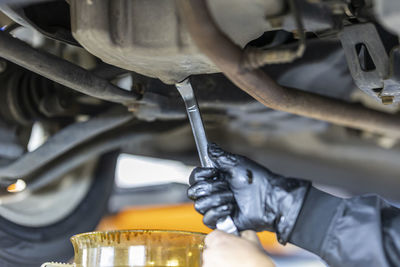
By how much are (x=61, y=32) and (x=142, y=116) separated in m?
0.26

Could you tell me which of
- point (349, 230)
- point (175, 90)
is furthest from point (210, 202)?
point (175, 90)

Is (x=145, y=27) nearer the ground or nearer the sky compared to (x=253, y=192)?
nearer the sky

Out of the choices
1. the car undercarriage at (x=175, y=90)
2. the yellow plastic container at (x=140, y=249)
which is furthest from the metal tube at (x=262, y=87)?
the yellow plastic container at (x=140, y=249)

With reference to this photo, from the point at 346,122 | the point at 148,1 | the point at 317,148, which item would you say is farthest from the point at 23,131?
the point at 317,148

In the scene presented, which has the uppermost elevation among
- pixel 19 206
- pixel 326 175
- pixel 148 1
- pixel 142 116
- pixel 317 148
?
pixel 148 1

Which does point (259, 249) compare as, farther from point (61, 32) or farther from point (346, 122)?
point (61, 32)

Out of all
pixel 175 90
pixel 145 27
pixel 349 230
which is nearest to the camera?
pixel 145 27

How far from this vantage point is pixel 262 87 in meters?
0.72

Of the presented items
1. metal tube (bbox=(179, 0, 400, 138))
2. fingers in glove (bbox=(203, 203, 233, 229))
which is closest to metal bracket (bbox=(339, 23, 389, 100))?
metal tube (bbox=(179, 0, 400, 138))

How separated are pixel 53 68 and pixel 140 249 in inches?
14.1

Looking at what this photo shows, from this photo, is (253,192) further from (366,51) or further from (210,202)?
(366,51)

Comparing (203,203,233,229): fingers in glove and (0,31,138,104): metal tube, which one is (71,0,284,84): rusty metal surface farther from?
(203,203,233,229): fingers in glove

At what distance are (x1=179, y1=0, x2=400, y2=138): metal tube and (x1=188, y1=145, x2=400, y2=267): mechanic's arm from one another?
0.46 feet

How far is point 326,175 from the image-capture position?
6.31 feet
